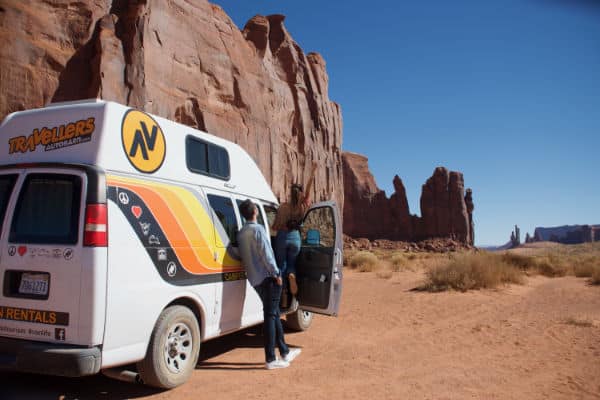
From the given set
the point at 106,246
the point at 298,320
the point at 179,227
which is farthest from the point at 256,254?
the point at 298,320

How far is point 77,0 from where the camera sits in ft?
59.3

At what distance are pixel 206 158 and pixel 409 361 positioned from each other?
3.84 metres

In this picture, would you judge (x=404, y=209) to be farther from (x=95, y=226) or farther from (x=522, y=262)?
(x=95, y=226)

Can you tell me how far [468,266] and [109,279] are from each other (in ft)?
39.0

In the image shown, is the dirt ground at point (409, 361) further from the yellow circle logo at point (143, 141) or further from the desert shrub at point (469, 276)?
the desert shrub at point (469, 276)

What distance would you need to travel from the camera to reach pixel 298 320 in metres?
7.39

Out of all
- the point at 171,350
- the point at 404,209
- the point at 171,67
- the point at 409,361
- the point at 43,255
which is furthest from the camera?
the point at 404,209

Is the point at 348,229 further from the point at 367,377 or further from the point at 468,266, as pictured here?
the point at 367,377

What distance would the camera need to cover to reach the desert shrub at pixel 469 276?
12.4m

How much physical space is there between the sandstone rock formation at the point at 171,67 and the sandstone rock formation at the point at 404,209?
41.4 meters

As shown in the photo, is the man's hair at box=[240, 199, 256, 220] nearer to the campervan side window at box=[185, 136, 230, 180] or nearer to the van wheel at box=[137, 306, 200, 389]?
the campervan side window at box=[185, 136, 230, 180]

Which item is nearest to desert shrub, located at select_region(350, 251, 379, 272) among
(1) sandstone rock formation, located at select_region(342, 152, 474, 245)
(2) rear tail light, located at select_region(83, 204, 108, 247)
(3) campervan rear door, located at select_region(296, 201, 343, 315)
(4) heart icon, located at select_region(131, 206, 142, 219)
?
(3) campervan rear door, located at select_region(296, 201, 343, 315)

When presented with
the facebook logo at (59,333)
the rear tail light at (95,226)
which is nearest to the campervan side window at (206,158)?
the rear tail light at (95,226)

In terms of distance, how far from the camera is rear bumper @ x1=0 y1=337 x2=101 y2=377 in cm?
340
